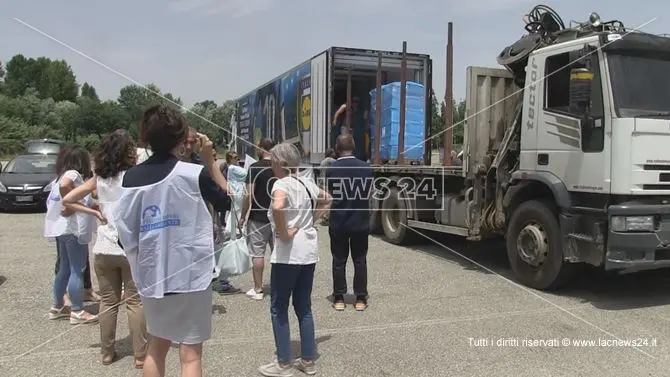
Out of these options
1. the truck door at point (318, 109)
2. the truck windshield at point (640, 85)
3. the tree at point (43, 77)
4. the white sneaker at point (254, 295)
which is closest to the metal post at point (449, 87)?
the truck windshield at point (640, 85)

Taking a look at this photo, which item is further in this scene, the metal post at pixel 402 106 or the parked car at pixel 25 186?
the parked car at pixel 25 186

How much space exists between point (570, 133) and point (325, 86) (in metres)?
5.48

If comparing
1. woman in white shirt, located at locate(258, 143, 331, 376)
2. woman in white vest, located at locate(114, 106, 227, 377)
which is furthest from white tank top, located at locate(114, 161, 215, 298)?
woman in white shirt, located at locate(258, 143, 331, 376)

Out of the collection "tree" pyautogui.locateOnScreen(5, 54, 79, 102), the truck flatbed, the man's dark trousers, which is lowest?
the man's dark trousers

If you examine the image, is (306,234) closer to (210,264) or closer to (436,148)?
(210,264)

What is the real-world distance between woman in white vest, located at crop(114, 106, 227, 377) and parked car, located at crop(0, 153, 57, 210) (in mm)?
11332

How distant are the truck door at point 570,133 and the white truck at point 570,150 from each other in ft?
0.04

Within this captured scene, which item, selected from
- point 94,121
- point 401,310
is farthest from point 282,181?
point 94,121

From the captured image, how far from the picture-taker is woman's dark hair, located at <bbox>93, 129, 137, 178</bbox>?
13.2 ft

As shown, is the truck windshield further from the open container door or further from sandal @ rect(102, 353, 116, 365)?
sandal @ rect(102, 353, 116, 365)

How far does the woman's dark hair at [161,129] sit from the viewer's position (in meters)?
2.88

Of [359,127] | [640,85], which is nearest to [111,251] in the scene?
[640,85]

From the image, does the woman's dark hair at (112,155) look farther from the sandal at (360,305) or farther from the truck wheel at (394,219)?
the truck wheel at (394,219)

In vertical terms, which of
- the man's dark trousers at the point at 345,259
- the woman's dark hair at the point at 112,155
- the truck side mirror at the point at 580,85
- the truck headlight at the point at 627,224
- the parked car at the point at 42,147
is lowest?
the man's dark trousers at the point at 345,259
